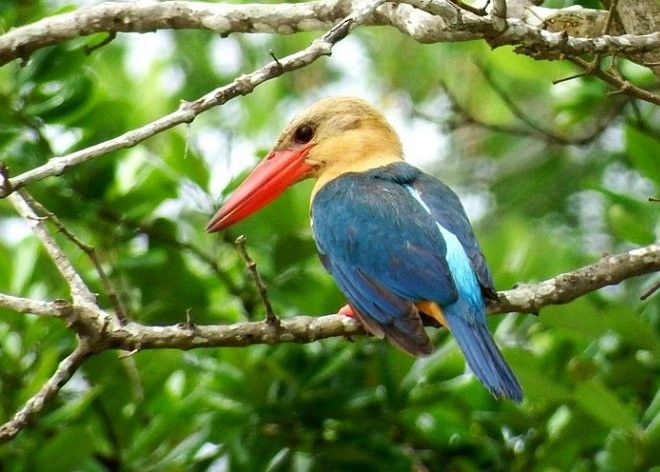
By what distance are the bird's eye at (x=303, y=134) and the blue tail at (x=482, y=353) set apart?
0.99 metres

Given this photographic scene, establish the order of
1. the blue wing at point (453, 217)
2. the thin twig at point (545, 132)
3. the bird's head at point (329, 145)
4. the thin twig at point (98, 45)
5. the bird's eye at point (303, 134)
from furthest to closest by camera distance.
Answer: the thin twig at point (545, 132)
the bird's eye at point (303, 134)
the bird's head at point (329, 145)
the thin twig at point (98, 45)
the blue wing at point (453, 217)

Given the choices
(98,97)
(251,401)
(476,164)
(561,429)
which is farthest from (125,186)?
(476,164)

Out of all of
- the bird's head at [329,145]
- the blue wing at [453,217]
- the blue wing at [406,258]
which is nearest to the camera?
the blue wing at [406,258]

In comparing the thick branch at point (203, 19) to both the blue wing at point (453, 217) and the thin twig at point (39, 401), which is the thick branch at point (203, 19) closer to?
the blue wing at point (453, 217)

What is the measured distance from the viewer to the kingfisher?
3062 mm

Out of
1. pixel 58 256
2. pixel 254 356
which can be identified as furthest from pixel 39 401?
pixel 254 356

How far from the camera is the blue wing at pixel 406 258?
3.03 m

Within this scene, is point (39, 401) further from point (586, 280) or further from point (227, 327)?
point (586, 280)

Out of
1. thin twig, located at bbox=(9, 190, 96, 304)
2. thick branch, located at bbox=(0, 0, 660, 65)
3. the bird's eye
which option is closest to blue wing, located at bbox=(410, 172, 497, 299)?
the bird's eye

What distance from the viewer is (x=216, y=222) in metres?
3.44

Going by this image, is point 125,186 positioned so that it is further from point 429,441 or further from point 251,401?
point 429,441

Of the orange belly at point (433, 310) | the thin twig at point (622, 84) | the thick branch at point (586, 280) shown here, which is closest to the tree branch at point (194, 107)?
the thin twig at point (622, 84)

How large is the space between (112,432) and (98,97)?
3.16 feet

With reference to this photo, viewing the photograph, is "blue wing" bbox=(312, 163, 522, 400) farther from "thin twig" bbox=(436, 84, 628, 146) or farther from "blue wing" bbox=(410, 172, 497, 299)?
"thin twig" bbox=(436, 84, 628, 146)
